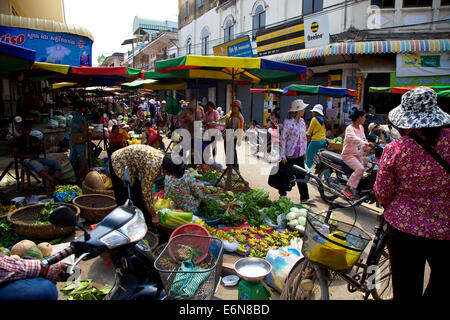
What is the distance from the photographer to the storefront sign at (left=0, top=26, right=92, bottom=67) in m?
13.7

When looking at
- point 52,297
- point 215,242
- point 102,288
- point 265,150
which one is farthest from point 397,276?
point 265,150

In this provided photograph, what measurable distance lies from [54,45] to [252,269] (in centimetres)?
1755

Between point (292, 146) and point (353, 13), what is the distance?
989 centimetres

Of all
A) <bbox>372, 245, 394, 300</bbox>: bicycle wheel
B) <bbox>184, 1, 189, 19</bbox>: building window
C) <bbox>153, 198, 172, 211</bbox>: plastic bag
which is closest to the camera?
<bbox>372, 245, 394, 300</bbox>: bicycle wheel

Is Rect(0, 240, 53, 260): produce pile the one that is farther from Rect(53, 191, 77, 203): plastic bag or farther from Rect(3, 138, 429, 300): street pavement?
Rect(53, 191, 77, 203): plastic bag

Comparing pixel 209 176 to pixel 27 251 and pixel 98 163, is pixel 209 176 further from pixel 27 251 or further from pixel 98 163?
pixel 27 251

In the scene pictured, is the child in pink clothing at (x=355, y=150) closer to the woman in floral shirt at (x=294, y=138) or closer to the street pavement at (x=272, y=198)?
the street pavement at (x=272, y=198)

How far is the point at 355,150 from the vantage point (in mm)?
5352

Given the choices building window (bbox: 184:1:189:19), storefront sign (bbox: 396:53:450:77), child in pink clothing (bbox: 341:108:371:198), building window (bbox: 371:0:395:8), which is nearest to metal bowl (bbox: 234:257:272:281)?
child in pink clothing (bbox: 341:108:371:198)

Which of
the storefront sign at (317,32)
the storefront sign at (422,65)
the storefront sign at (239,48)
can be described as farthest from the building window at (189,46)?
the storefront sign at (422,65)

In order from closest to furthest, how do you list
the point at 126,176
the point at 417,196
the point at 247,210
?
1. the point at 417,196
2. the point at 126,176
3. the point at 247,210

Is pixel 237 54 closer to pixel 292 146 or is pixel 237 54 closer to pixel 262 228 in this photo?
pixel 292 146

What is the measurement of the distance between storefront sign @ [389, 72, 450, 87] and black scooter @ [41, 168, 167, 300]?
42.0 feet

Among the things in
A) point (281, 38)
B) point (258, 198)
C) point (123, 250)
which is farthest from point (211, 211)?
point (281, 38)
